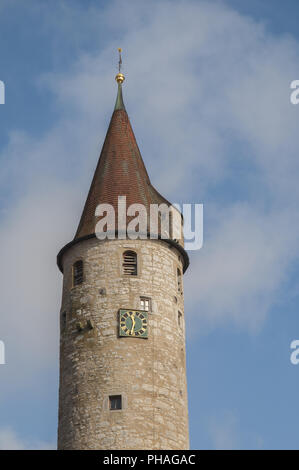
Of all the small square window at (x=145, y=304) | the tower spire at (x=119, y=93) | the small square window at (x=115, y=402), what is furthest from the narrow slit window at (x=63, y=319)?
the tower spire at (x=119, y=93)

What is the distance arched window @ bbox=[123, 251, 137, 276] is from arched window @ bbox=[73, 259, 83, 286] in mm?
1993

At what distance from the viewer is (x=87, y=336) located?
149 feet

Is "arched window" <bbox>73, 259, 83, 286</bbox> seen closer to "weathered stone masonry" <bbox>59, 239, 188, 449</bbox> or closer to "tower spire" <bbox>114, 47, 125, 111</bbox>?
"weathered stone masonry" <bbox>59, 239, 188, 449</bbox>

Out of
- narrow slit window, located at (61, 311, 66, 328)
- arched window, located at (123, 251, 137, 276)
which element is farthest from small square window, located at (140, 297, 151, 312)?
narrow slit window, located at (61, 311, 66, 328)

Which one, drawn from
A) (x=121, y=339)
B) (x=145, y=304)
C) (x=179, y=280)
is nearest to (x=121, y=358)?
(x=121, y=339)

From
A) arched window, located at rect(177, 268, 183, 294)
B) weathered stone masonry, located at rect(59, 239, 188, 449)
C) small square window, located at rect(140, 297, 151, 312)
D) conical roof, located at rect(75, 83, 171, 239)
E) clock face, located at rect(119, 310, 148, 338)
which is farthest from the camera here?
conical roof, located at rect(75, 83, 171, 239)

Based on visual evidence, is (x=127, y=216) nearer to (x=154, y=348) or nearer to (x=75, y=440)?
(x=154, y=348)

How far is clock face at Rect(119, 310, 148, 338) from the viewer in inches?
1768

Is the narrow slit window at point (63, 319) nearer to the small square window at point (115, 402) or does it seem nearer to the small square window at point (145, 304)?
the small square window at point (145, 304)

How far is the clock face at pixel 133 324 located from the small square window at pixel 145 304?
36cm

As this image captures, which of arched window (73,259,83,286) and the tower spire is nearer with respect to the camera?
arched window (73,259,83,286)

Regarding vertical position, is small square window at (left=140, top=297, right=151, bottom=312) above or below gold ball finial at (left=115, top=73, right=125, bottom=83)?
below

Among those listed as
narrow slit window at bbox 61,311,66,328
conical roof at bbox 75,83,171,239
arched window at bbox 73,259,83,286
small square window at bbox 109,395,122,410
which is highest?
conical roof at bbox 75,83,171,239

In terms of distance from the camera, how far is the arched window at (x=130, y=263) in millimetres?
46500
